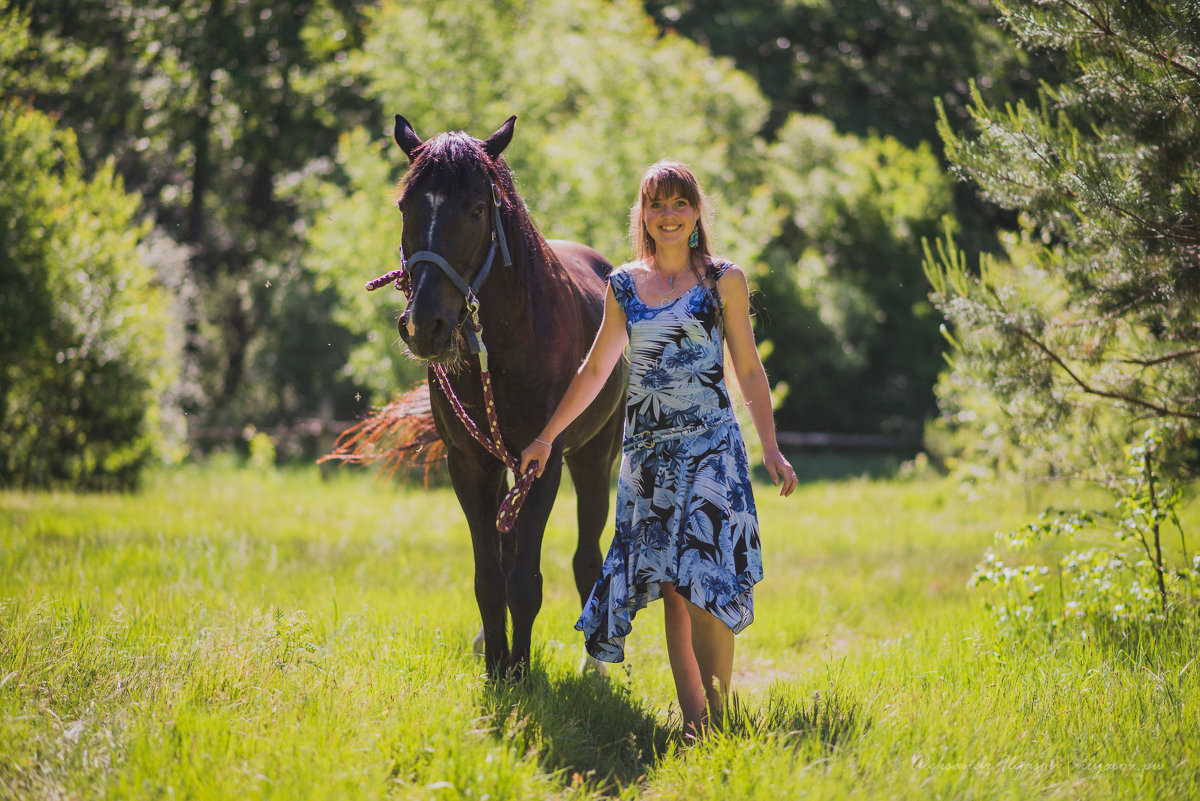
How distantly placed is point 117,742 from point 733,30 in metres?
23.4

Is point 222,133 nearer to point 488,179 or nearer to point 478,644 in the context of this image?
point 478,644

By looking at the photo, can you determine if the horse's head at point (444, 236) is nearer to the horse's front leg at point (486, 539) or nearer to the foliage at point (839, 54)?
the horse's front leg at point (486, 539)

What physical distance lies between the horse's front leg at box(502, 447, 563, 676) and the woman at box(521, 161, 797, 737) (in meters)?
0.32

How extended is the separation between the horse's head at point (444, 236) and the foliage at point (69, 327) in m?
9.11

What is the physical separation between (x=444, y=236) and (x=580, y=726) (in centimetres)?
199

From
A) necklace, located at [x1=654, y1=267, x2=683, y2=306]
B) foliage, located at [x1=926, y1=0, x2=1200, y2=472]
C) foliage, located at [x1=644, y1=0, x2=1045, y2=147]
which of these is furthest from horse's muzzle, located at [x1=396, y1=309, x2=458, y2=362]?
foliage, located at [x1=644, y1=0, x2=1045, y2=147]

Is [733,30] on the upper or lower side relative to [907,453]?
upper

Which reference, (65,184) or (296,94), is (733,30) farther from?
(65,184)

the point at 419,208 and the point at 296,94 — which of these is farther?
the point at 296,94

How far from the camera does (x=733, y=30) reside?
23469 millimetres

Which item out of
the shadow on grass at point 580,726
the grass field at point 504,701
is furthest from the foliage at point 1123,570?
the shadow on grass at point 580,726

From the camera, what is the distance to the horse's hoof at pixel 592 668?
14.3 ft

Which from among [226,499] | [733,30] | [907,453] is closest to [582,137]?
[226,499]

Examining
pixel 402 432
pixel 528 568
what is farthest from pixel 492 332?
pixel 402 432
